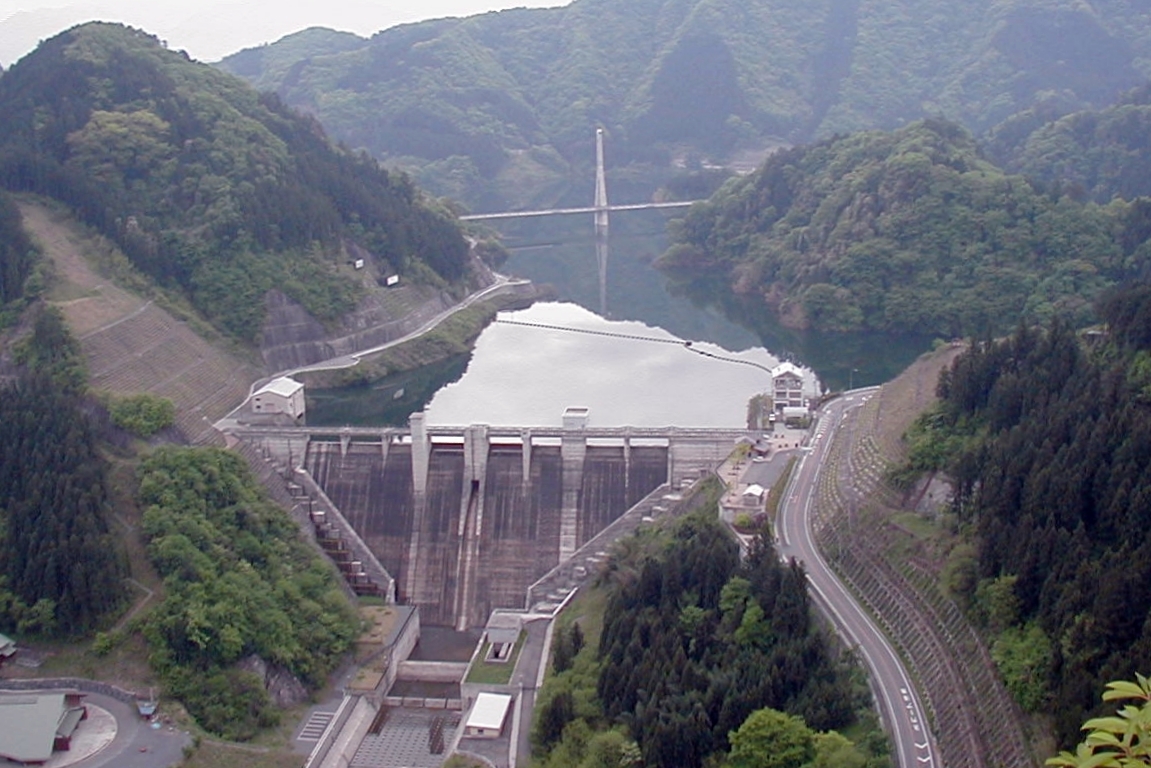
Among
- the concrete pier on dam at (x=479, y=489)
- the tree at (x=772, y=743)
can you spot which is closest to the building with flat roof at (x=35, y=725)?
the concrete pier on dam at (x=479, y=489)

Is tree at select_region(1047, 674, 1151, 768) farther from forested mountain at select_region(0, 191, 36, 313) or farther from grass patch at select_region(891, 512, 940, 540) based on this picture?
forested mountain at select_region(0, 191, 36, 313)

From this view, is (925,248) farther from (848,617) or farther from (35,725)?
(35,725)

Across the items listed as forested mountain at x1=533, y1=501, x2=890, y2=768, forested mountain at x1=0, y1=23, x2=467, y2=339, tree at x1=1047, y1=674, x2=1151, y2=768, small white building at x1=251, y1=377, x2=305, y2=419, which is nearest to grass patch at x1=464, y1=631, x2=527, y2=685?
forested mountain at x1=533, y1=501, x2=890, y2=768

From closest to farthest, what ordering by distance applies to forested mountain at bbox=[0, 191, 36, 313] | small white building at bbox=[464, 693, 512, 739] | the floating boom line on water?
1. small white building at bbox=[464, 693, 512, 739]
2. forested mountain at bbox=[0, 191, 36, 313]
3. the floating boom line on water

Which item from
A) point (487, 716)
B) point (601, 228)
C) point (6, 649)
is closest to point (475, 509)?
point (487, 716)

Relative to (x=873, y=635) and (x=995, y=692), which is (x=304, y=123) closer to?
(x=873, y=635)

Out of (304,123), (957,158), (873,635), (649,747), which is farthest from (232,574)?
(957,158)

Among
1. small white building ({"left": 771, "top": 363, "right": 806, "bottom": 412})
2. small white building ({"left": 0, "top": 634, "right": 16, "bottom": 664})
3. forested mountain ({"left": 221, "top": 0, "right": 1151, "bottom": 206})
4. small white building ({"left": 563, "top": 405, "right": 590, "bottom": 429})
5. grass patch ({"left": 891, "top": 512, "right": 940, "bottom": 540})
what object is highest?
forested mountain ({"left": 221, "top": 0, "right": 1151, "bottom": 206})

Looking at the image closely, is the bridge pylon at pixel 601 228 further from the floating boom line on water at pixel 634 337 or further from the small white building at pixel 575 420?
the small white building at pixel 575 420
